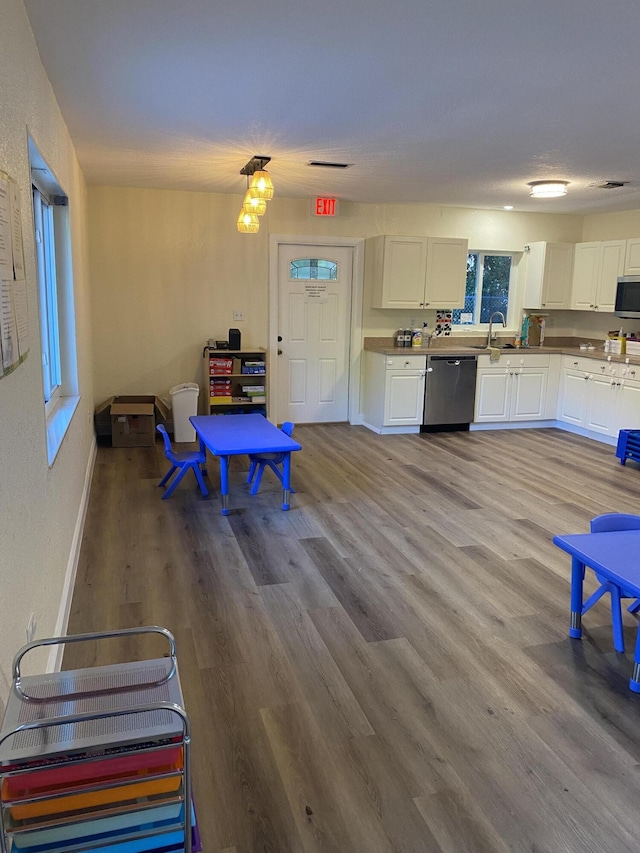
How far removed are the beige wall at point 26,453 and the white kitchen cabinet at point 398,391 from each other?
13.9 ft

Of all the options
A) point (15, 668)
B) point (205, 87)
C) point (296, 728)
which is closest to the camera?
point (15, 668)

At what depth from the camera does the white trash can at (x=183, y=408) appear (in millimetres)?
6473

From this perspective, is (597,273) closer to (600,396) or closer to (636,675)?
(600,396)

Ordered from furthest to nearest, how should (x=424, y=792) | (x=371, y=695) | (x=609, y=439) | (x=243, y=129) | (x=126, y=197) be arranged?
(x=609, y=439)
(x=126, y=197)
(x=243, y=129)
(x=371, y=695)
(x=424, y=792)

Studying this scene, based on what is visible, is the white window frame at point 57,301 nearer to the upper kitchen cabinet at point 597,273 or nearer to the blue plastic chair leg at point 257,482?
the blue plastic chair leg at point 257,482

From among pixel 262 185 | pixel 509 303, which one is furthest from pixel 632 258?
pixel 262 185

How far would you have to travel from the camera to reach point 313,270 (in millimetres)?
7227

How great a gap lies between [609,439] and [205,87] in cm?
554

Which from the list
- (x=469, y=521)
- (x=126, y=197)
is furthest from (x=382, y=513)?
(x=126, y=197)

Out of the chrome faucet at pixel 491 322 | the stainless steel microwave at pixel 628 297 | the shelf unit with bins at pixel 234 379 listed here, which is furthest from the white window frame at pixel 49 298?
the stainless steel microwave at pixel 628 297

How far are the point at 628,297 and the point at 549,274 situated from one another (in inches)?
39.8

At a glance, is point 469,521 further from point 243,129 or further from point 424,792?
point 243,129

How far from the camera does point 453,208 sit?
7391 mm

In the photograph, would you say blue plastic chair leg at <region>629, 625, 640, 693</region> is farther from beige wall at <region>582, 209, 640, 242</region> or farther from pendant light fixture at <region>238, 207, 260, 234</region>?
beige wall at <region>582, 209, 640, 242</region>
